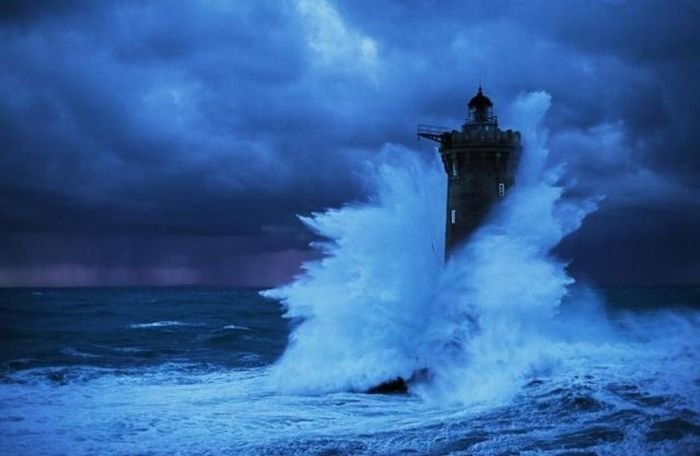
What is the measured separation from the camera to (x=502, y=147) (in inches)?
727

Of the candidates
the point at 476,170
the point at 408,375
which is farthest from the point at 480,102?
the point at 408,375

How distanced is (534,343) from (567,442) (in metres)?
7.02

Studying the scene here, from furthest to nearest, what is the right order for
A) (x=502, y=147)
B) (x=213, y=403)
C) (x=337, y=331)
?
(x=502, y=147) < (x=337, y=331) < (x=213, y=403)

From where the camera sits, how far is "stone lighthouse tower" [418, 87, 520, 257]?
1836 cm

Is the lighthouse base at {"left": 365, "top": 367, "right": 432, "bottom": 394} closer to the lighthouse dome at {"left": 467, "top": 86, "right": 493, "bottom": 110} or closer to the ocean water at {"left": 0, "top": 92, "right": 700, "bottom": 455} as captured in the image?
the ocean water at {"left": 0, "top": 92, "right": 700, "bottom": 455}

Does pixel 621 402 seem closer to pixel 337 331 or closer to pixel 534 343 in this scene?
pixel 534 343

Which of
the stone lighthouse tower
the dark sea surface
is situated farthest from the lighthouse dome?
the dark sea surface

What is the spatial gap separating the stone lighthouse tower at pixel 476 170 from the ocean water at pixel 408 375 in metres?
0.43

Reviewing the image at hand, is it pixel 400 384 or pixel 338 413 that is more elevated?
pixel 400 384

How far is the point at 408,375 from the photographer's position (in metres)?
15.5

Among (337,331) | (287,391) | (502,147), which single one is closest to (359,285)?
(337,331)

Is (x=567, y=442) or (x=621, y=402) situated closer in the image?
(x=567, y=442)

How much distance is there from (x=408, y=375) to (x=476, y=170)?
6.31 m

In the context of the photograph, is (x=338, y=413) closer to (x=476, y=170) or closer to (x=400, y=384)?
(x=400, y=384)
